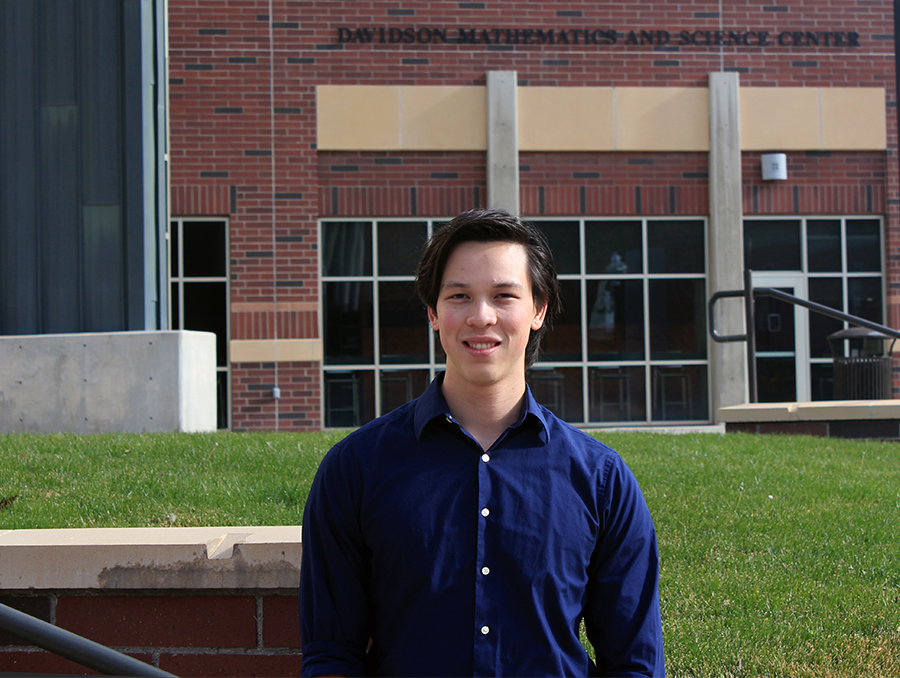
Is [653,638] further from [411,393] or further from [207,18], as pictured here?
[207,18]

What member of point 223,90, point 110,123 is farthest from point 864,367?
point 223,90

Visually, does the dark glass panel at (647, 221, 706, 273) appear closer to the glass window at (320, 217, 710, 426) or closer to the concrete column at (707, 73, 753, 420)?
the glass window at (320, 217, 710, 426)

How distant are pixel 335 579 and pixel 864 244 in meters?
12.7

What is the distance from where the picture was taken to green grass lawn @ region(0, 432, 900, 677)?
10.0ft

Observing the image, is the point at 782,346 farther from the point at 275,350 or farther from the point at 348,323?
the point at 275,350

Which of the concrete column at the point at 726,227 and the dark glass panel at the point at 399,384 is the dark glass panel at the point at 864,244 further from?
the dark glass panel at the point at 399,384

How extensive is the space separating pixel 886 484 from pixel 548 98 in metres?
8.51

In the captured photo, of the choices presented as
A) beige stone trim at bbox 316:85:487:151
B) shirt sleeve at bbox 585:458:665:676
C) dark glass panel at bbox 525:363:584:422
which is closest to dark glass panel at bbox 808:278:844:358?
dark glass panel at bbox 525:363:584:422

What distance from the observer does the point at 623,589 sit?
1969 millimetres

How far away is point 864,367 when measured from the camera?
8.98 meters

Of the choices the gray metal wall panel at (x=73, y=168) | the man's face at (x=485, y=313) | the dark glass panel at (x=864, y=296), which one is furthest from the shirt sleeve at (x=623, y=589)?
the dark glass panel at (x=864, y=296)

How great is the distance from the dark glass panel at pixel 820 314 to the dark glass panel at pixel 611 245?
2.72m

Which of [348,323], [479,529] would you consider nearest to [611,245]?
[348,323]

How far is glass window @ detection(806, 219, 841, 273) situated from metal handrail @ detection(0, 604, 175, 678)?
12.9 metres
